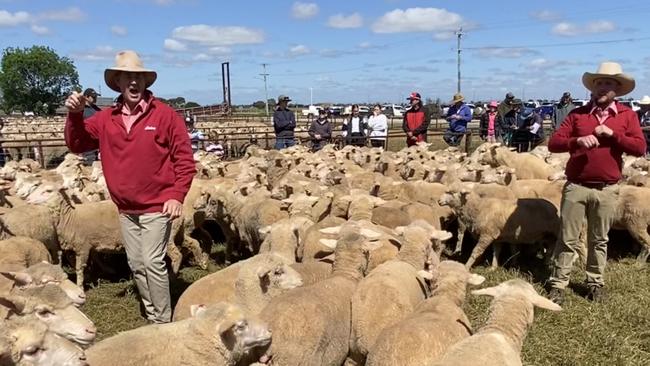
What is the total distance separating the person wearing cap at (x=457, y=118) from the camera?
15.4 meters

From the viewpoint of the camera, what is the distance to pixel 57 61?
89438mm

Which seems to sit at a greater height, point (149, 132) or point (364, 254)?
point (149, 132)

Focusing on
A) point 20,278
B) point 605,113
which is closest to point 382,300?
point 20,278

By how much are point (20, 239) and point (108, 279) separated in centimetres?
156

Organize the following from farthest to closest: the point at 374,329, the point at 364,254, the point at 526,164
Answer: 1. the point at 526,164
2. the point at 364,254
3. the point at 374,329

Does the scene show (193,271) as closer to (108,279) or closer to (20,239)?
(108,279)

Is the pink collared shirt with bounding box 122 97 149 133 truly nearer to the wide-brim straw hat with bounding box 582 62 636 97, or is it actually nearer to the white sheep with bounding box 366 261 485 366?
the white sheep with bounding box 366 261 485 366

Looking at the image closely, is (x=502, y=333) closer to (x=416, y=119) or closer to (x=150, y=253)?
(x=150, y=253)

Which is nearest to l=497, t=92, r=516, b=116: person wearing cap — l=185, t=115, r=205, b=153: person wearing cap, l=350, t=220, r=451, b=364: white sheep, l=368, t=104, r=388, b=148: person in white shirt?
l=368, t=104, r=388, b=148: person in white shirt

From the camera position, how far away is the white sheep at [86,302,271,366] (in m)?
3.47

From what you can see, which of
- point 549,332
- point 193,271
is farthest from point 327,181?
point 549,332

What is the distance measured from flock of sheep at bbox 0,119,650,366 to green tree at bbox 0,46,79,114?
83976mm

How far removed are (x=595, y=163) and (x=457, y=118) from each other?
1002 cm

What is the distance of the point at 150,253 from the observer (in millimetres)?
4625
